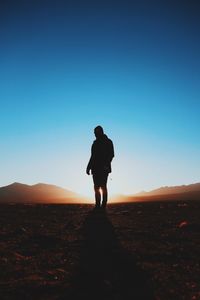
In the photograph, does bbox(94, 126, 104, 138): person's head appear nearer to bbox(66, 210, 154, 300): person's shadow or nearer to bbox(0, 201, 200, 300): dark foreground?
bbox(0, 201, 200, 300): dark foreground

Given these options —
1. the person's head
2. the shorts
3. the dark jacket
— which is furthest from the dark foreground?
the person's head

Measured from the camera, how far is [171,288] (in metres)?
3.23

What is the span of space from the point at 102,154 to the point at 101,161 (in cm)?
23

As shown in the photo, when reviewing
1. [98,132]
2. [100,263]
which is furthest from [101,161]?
[100,263]

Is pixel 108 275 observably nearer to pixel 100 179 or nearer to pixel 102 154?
pixel 100 179

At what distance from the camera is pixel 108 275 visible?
3.54 metres

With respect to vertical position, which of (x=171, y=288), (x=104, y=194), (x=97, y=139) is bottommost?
(x=171, y=288)

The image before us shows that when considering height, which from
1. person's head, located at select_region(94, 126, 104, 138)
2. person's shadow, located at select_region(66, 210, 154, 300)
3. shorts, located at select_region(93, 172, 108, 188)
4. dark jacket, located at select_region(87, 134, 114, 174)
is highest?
person's head, located at select_region(94, 126, 104, 138)

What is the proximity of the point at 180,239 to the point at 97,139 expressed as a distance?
589 cm

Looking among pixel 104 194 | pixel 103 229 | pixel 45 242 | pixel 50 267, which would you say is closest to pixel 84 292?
pixel 50 267

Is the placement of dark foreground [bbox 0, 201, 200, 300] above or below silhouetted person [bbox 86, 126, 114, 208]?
below

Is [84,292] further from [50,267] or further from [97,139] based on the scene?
[97,139]

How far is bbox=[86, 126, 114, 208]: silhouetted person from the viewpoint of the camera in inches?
432

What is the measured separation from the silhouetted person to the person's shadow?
5.52 meters
